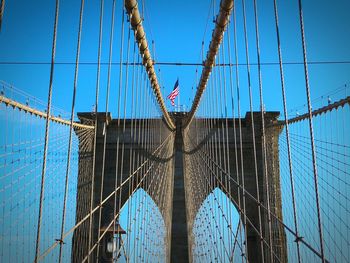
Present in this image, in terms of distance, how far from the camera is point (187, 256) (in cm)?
1261

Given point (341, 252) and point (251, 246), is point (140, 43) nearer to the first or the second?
point (341, 252)

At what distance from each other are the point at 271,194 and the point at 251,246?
73.3 inches

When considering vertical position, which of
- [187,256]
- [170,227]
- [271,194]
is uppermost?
[271,194]

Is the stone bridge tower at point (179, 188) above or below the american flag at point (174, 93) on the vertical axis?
below

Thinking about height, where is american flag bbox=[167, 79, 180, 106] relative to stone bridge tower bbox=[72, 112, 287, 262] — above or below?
above

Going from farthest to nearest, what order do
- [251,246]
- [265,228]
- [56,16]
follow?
1. [251,246]
2. [265,228]
3. [56,16]

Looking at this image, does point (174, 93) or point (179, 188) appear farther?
point (174, 93)

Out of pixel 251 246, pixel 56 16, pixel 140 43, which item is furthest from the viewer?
pixel 251 246

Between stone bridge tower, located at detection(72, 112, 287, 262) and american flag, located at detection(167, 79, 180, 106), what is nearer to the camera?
stone bridge tower, located at detection(72, 112, 287, 262)

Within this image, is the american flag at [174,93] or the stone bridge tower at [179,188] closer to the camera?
the stone bridge tower at [179,188]

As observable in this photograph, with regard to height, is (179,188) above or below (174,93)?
below

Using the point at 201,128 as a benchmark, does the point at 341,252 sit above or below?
below

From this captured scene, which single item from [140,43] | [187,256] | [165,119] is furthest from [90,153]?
[140,43]

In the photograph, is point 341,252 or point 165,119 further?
point 165,119
